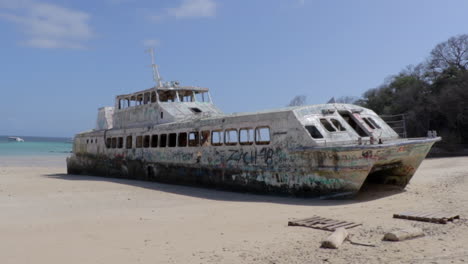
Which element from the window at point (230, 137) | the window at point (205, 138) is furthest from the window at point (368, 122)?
the window at point (205, 138)

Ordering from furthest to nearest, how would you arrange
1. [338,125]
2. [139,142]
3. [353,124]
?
1. [139,142]
2. [353,124]
3. [338,125]

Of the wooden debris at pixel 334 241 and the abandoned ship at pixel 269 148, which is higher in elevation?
the abandoned ship at pixel 269 148

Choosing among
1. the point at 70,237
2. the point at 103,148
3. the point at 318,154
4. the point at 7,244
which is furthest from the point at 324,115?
the point at 103,148

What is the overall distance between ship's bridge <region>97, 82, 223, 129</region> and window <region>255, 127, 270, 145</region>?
4.30 metres

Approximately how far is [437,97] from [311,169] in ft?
87.9

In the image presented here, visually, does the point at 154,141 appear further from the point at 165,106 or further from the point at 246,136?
the point at 246,136

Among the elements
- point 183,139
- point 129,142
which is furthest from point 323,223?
point 129,142

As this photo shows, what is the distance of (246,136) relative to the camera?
12977 mm

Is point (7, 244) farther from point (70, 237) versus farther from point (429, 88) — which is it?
point (429, 88)

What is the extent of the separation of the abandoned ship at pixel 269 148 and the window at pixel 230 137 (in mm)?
29

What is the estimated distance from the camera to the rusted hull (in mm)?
10562

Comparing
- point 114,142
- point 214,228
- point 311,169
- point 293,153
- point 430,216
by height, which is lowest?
point 214,228

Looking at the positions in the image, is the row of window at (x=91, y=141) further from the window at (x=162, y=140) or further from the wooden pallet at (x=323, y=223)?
the wooden pallet at (x=323, y=223)

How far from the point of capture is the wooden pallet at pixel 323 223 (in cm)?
726
